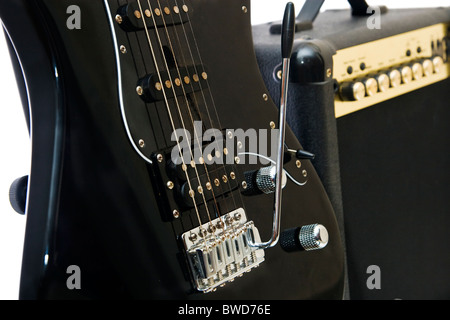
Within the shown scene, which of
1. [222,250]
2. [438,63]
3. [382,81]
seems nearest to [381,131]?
A: [382,81]

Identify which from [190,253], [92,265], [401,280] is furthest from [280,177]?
[401,280]

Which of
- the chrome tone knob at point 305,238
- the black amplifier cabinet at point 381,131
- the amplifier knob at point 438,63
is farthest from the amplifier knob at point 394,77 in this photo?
the chrome tone knob at point 305,238

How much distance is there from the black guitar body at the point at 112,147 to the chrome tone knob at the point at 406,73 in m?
0.38

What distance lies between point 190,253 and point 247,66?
0.92 ft

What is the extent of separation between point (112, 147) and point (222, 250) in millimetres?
179

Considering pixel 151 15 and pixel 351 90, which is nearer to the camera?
pixel 151 15

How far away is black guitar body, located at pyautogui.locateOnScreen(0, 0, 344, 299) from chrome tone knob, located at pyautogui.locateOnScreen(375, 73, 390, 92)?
0.31 metres

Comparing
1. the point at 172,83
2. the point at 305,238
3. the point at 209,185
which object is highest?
the point at 172,83

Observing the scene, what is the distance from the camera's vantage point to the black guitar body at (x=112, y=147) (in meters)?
0.63

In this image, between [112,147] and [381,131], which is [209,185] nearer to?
[112,147]

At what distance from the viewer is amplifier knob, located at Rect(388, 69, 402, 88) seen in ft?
3.33

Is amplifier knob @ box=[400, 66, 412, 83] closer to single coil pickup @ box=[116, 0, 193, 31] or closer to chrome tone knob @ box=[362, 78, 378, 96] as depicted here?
chrome tone knob @ box=[362, 78, 378, 96]

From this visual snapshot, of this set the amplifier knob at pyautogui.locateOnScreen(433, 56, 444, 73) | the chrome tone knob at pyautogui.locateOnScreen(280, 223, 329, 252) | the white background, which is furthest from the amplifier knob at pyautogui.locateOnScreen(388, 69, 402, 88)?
the white background

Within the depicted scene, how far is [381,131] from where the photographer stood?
3.39ft
